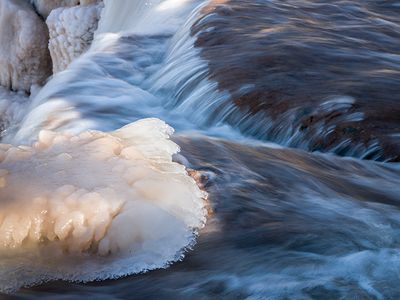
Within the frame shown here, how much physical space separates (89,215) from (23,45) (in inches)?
369

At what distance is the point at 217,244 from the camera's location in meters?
2.18

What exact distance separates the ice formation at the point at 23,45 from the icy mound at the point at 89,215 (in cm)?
891

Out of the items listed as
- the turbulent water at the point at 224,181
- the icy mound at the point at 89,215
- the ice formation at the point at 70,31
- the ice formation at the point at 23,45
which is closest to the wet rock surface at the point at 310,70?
the turbulent water at the point at 224,181

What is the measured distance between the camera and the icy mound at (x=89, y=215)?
2.02 metres

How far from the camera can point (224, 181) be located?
263cm

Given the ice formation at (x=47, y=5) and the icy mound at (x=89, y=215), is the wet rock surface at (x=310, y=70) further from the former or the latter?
the ice formation at (x=47, y=5)

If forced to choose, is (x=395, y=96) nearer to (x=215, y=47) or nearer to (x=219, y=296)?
(x=215, y=47)

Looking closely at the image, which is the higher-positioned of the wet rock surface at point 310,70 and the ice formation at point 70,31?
the wet rock surface at point 310,70

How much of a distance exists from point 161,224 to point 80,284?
0.30 m

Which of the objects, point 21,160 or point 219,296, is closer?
point 219,296

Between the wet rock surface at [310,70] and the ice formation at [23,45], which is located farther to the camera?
the ice formation at [23,45]

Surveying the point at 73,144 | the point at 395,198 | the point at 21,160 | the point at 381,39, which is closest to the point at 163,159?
the point at 73,144

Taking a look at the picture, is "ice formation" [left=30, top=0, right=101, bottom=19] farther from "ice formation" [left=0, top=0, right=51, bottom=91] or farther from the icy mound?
the icy mound

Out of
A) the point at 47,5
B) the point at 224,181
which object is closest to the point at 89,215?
the point at 224,181
